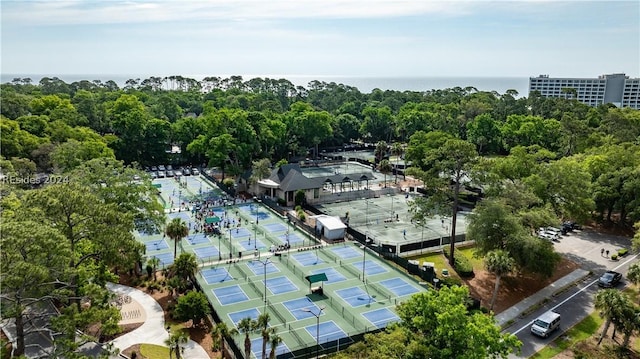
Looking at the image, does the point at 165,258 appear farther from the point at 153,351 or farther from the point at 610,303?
the point at 610,303

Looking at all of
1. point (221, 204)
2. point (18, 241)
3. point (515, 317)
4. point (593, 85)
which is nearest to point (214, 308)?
point (18, 241)

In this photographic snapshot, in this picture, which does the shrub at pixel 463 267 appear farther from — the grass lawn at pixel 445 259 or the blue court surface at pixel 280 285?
the blue court surface at pixel 280 285

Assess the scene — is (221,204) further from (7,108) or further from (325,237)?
(7,108)

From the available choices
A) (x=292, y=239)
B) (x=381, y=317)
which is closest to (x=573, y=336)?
(x=381, y=317)

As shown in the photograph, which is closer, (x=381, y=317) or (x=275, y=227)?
(x=381, y=317)

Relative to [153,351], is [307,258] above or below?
above

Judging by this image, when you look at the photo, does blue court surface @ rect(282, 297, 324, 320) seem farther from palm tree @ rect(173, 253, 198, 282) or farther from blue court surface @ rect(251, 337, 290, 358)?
palm tree @ rect(173, 253, 198, 282)

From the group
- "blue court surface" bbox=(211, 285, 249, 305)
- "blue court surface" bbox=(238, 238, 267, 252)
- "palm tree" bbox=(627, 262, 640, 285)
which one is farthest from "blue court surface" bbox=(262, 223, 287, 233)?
"palm tree" bbox=(627, 262, 640, 285)
